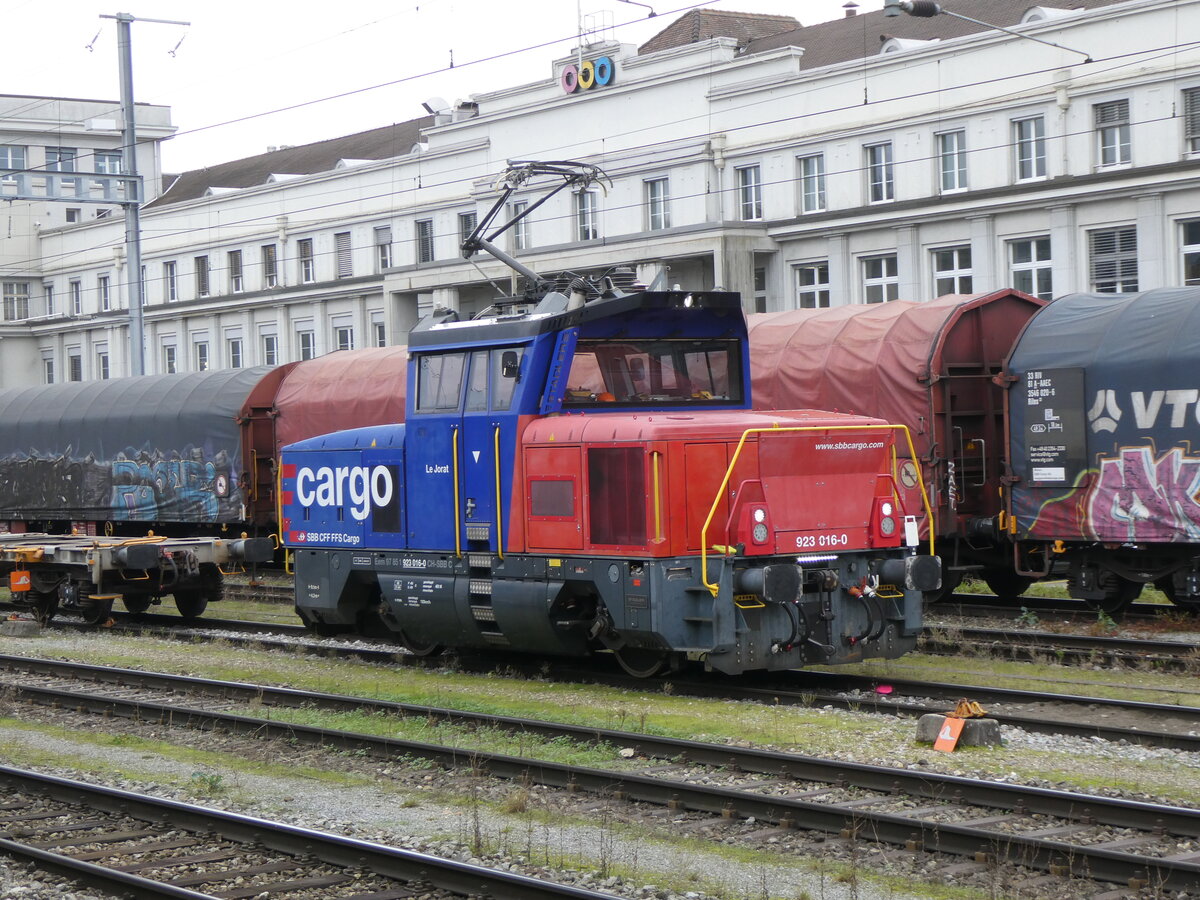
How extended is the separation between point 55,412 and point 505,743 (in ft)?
69.9

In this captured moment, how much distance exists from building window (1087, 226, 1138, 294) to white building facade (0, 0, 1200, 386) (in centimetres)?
6

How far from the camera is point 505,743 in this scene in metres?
11.2

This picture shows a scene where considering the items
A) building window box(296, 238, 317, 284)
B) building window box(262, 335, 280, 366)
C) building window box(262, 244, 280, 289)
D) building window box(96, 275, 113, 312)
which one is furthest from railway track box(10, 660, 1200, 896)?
building window box(96, 275, 113, 312)

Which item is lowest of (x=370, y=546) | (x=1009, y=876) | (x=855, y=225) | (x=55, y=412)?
(x=1009, y=876)

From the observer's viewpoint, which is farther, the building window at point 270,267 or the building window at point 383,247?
the building window at point 270,267

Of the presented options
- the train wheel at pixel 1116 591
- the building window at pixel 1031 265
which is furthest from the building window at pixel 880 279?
the train wheel at pixel 1116 591

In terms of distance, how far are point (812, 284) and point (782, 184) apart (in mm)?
3295

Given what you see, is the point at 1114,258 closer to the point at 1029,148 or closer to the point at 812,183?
the point at 1029,148

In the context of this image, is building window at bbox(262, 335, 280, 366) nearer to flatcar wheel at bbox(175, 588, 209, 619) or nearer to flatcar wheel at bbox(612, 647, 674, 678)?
flatcar wheel at bbox(175, 588, 209, 619)

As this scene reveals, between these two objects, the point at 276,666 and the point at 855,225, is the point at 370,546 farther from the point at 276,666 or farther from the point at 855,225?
the point at 855,225

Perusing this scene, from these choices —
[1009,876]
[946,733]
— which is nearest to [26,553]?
[946,733]

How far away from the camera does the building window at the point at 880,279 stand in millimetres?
46344

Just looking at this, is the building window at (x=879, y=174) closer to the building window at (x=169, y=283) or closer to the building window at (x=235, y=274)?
the building window at (x=235, y=274)

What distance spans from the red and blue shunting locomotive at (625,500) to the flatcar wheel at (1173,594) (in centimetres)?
527
